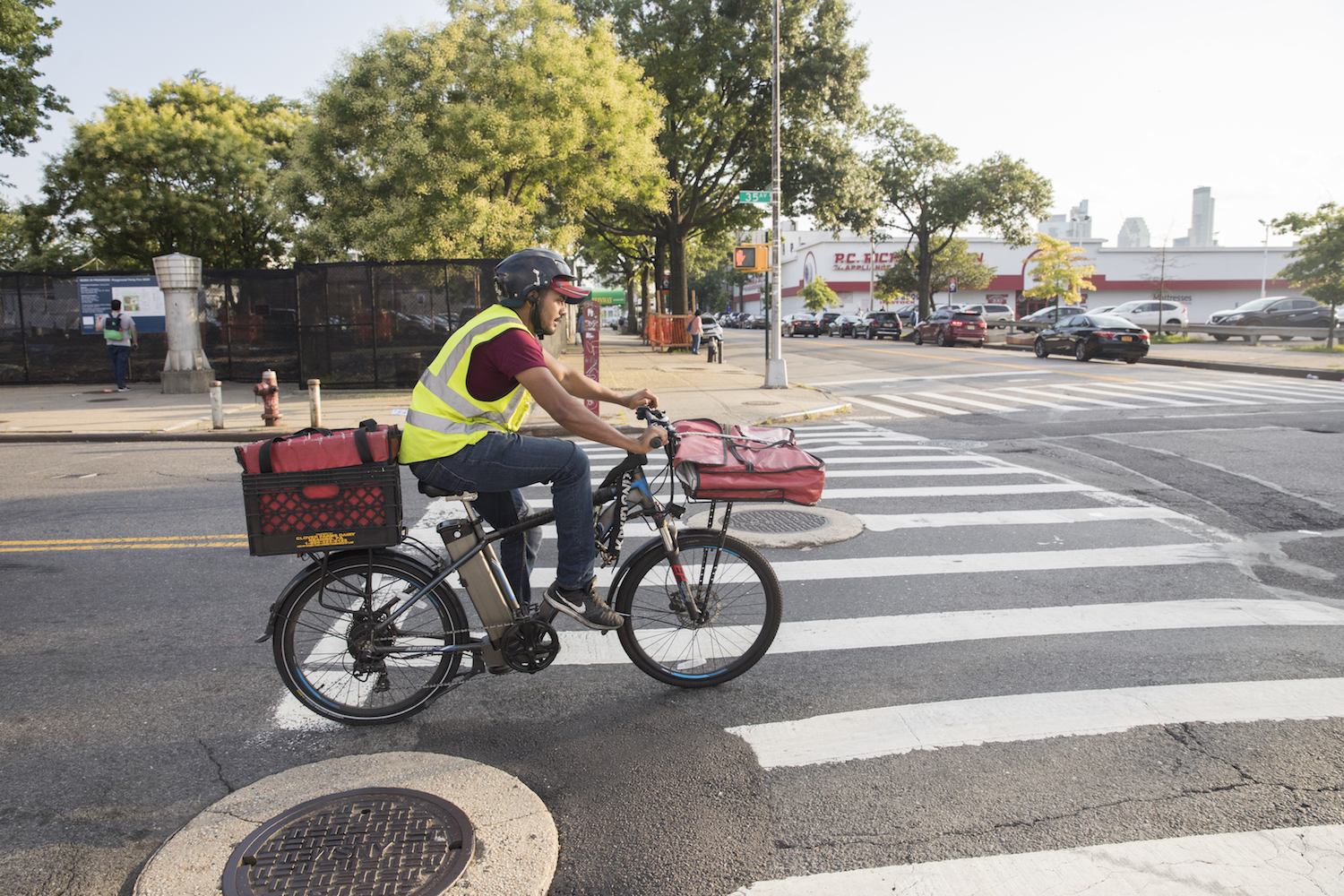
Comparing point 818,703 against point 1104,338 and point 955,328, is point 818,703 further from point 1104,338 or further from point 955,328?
point 955,328

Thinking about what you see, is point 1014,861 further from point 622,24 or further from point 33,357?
point 622,24

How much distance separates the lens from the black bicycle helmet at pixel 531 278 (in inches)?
145

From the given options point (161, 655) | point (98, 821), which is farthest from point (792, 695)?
point (161, 655)

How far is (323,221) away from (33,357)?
24.5 feet

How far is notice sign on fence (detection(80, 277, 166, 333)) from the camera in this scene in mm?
21125

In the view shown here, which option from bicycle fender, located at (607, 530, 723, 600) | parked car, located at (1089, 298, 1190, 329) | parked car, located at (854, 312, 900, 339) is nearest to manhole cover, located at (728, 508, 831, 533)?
bicycle fender, located at (607, 530, 723, 600)

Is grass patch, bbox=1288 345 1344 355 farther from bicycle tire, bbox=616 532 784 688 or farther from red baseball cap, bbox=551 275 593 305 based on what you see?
red baseball cap, bbox=551 275 593 305

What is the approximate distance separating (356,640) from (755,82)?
3292 cm

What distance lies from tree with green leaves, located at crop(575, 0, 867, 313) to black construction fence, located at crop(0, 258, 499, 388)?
46.0ft

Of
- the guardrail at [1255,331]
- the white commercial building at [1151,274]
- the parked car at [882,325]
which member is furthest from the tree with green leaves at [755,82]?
the white commercial building at [1151,274]

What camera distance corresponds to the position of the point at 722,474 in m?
3.80

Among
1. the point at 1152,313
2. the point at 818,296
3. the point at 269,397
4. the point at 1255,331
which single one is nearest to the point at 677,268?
the point at 1255,331

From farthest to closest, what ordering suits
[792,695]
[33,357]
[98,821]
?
[33,357] < [792,695] < [98,821]

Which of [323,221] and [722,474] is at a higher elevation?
[323,221]
